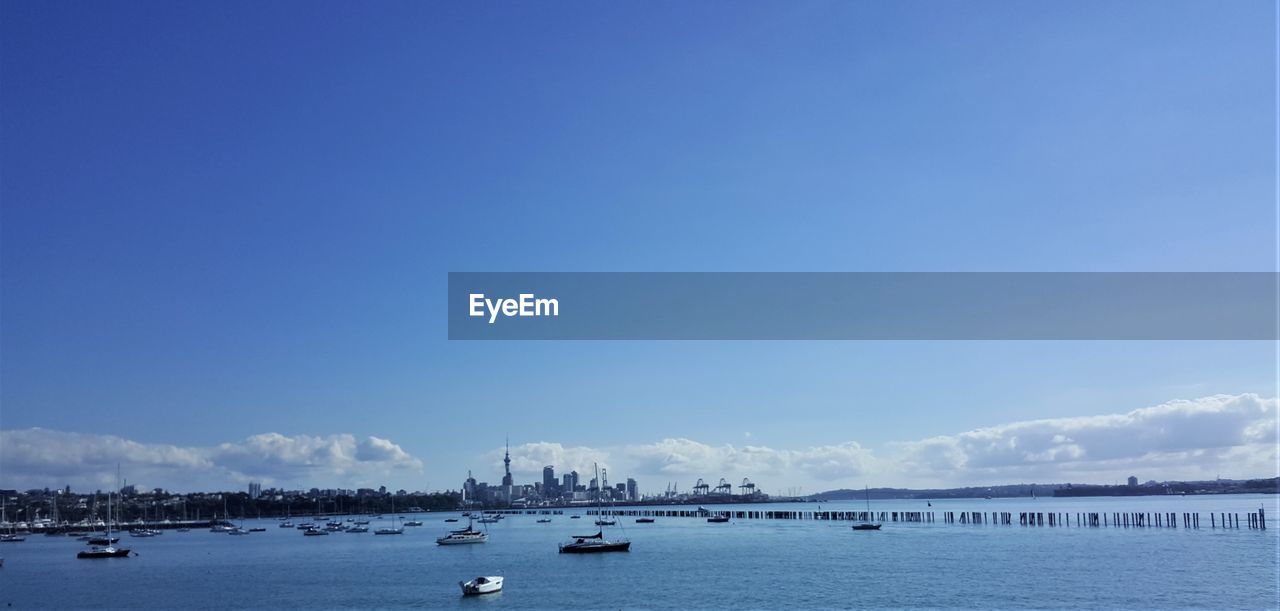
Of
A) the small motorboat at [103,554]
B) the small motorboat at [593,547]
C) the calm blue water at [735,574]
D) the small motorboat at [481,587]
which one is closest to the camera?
the calm blue water at [735,574]

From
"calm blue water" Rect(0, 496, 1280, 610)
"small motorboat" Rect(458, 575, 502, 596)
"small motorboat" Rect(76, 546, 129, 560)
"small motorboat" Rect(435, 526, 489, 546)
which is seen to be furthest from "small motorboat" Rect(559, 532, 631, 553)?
"small motorboat" Rect(76, 546, 129, 560)

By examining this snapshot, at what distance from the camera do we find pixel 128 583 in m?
81.6

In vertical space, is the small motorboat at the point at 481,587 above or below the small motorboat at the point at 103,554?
above

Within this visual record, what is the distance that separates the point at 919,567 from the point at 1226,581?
2253 cm

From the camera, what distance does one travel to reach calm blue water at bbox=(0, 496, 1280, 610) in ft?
204

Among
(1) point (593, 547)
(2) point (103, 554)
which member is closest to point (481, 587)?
(1) point (593, 547)

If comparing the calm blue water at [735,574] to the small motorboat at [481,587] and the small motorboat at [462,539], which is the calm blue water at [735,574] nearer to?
the small motorboat at [481,587]

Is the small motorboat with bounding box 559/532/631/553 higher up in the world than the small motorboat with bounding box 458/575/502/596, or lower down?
lower down

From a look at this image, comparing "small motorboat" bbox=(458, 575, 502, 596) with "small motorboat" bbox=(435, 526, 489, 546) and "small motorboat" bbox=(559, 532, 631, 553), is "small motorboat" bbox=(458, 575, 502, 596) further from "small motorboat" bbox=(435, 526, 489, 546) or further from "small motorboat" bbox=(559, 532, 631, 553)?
"small motorboat" bbox=(435, 526, 489, 546)

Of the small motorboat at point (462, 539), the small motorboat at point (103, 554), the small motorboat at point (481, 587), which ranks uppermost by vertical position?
the small motorboat at point (481, 587)

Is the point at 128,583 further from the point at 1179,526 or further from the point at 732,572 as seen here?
the point at 1179,526

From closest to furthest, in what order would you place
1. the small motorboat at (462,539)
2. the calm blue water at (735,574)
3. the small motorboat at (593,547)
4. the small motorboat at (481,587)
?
the calm blue water at (735,574)
the small motorboat at (481,587)
the small motorboat at (593,547)
the small motorboat at (462,539)

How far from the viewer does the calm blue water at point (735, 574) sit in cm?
6206

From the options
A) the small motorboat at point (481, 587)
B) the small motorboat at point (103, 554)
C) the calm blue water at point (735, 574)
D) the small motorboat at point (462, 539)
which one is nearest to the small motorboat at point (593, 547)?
the calm blue water at point (735, 574)
